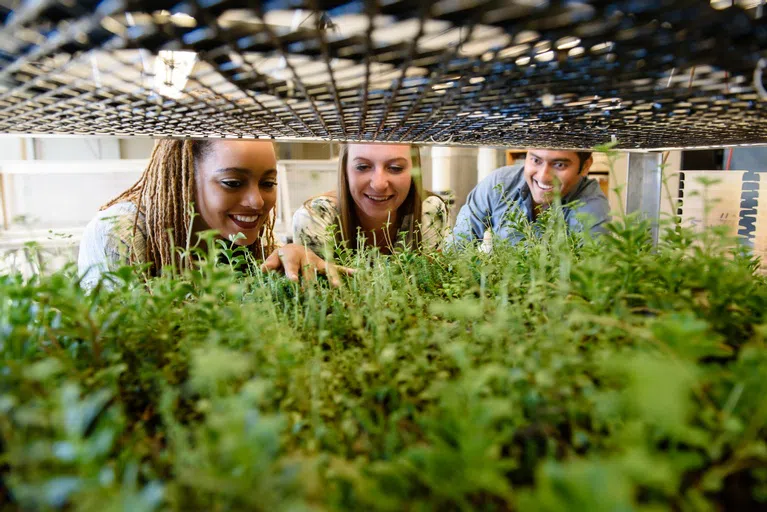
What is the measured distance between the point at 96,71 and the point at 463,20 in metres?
0.42

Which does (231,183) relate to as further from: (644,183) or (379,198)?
(644,183)

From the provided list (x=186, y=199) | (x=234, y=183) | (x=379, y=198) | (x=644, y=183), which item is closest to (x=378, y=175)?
(x=379, y=198)

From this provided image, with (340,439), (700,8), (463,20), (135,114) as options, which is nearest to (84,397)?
(340,439)

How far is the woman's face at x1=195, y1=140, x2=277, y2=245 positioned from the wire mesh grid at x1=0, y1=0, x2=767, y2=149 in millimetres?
671

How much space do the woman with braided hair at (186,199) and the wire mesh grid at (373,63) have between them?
0.62 meters

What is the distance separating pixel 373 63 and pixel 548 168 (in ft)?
5.22

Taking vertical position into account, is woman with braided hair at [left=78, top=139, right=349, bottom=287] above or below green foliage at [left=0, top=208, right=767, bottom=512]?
above

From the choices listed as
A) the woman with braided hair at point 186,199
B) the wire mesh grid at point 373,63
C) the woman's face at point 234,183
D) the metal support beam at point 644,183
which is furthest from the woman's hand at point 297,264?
the metal support beam at point 644,183

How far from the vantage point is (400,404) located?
53cm

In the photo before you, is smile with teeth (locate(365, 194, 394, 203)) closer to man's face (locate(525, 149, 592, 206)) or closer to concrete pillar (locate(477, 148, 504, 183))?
man's face (locate(525, 149, 592, 206))

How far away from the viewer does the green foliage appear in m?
0.32

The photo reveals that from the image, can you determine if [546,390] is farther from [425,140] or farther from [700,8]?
[425,140]

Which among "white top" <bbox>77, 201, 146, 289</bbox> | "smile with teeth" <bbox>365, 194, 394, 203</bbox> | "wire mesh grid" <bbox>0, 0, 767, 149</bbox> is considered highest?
"wire mesh grid" <bbox>0, 0, 767, 149</bbox>

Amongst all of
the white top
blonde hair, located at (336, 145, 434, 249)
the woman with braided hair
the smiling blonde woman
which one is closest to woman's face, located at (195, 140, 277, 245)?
the woman with braided hair
